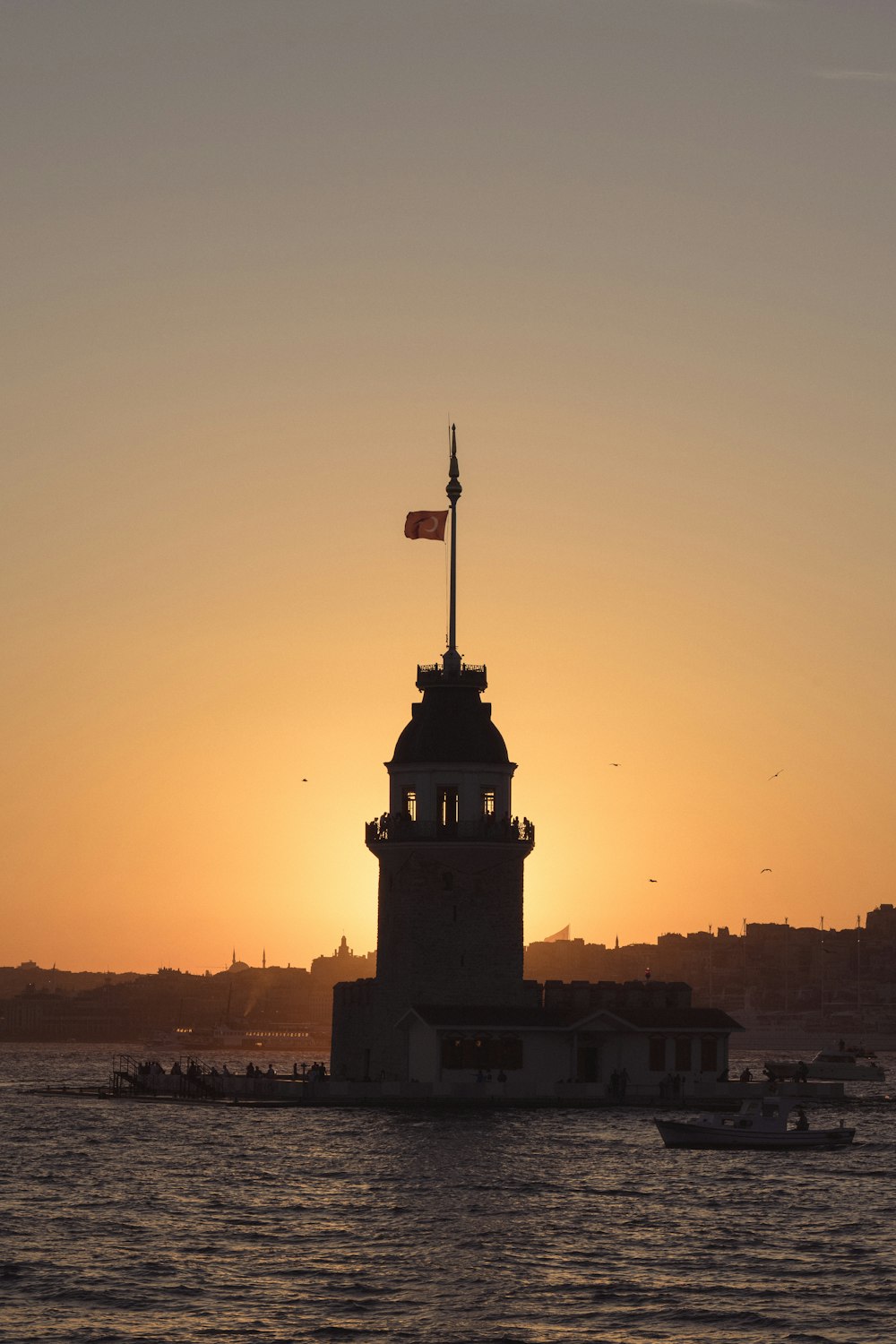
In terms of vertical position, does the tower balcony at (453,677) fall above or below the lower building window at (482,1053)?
above

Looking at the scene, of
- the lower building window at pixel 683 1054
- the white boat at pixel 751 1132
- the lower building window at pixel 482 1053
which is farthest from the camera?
the lower building window at pixel 683 1054

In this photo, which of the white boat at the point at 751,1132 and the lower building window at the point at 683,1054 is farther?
the lower building window at the point at 683,1054

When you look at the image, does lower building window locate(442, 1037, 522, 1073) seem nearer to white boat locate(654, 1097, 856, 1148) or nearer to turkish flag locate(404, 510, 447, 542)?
white boat locate(654, 1097, 856, 1148)

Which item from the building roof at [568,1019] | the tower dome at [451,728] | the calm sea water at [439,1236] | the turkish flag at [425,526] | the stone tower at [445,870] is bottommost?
the calm sea water at [439,1236]

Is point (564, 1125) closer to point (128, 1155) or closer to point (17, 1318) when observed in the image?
point (128, 1155)

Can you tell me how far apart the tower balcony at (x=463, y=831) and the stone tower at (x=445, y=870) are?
1.5 inches

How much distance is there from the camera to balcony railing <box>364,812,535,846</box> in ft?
303

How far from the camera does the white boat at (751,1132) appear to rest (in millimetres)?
76375

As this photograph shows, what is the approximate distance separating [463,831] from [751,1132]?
66.6 ft

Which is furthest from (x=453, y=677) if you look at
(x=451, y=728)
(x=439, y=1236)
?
(x=439, y=1236)

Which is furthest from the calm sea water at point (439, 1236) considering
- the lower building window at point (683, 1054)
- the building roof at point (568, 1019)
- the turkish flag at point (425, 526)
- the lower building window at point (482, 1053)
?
the turkish flag at point (425, 526)

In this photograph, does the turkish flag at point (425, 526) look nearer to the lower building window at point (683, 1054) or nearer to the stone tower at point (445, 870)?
the stone tower at point (445, 870)

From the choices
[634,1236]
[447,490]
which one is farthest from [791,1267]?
[447,490]

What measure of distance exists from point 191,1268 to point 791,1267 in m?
14.1
